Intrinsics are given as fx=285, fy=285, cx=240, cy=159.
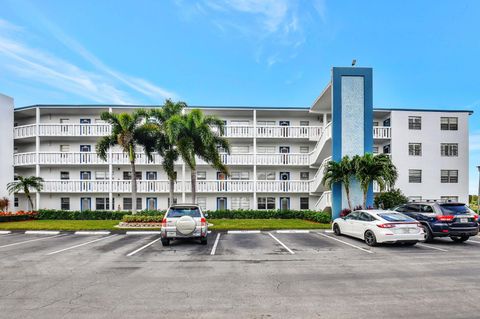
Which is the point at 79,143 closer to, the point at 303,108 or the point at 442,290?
the point at 303,108

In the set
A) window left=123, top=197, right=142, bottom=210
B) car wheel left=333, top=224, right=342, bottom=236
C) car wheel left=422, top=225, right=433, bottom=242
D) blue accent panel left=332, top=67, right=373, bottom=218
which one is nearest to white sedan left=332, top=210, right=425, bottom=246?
car wheel left=422, top=225, right=433, bottom=242

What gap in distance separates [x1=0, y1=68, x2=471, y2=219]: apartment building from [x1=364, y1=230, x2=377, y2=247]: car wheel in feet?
39.7

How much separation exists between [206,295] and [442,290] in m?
5.31

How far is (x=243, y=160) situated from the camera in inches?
1038

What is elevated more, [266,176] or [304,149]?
[304,149]

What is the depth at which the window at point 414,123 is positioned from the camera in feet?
87.2

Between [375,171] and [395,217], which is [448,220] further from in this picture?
[375,171]

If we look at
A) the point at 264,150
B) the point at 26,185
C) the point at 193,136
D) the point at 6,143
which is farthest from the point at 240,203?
the point at 6,143

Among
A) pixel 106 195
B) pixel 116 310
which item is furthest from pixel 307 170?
pixel 116 310

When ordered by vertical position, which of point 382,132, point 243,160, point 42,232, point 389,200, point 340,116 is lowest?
point 42,232

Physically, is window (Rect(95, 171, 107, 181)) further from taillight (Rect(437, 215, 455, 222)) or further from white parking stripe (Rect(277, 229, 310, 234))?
taillight (Rect(437, 215, 455, 222))

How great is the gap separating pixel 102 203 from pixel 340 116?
23040mm

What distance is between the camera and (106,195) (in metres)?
27.6

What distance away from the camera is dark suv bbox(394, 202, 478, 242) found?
39.7 ft
